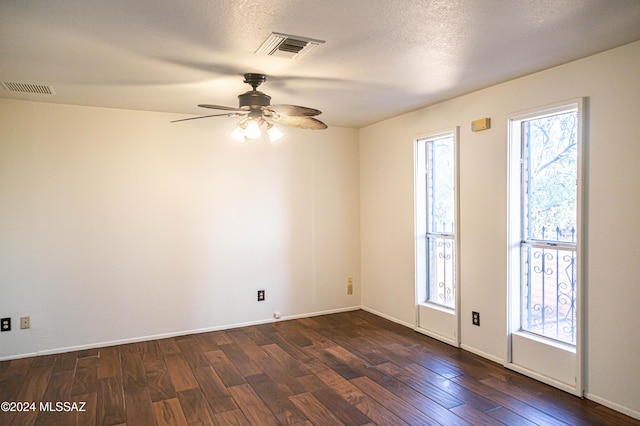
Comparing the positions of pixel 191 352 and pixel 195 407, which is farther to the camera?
pixel 191 352

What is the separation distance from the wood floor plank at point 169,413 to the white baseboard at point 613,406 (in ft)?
8.98

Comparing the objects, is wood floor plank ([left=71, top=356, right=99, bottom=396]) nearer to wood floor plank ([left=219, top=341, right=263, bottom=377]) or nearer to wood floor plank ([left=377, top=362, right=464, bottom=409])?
wood floor plank ([left=219, top=341, right=263, bottom=377])

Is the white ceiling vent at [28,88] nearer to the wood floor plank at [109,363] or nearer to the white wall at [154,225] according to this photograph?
the white wall at [154,225]

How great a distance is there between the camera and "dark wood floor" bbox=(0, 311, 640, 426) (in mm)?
2719

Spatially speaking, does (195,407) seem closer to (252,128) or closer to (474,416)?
(474,416)

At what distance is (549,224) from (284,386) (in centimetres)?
241

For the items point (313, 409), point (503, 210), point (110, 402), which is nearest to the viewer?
point (313, 409)

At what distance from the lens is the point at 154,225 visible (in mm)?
4348

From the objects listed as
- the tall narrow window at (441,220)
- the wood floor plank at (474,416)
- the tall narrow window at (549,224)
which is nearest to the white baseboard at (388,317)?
the tall narrow window at (441,220)

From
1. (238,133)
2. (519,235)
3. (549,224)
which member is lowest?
(519,235)

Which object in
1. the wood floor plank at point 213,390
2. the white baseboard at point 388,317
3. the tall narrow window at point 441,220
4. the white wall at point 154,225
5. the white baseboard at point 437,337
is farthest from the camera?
the white baseboard at point 388,317

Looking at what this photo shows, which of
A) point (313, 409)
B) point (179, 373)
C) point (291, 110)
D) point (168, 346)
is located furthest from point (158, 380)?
point (291, 110)

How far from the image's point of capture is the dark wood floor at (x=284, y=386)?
2.72 metres

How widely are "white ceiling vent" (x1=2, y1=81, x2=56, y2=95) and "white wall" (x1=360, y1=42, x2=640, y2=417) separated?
11.2 feet
